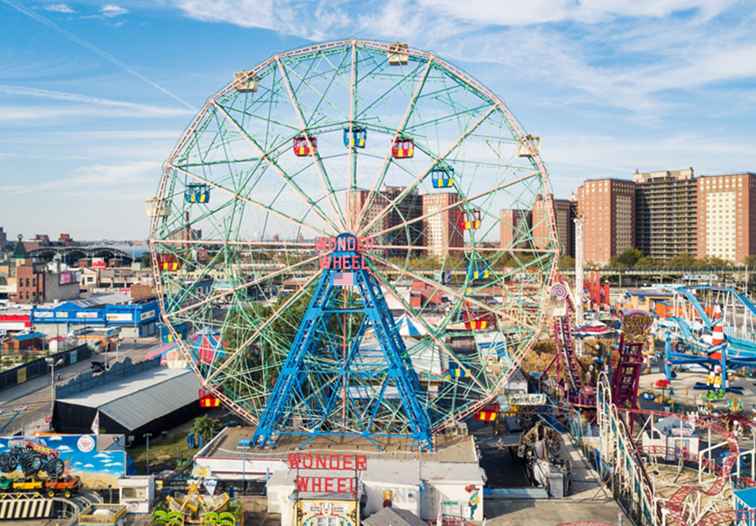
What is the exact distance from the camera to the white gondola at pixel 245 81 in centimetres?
3075

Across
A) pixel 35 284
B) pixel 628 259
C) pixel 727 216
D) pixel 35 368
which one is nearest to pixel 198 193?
pixel 35 368

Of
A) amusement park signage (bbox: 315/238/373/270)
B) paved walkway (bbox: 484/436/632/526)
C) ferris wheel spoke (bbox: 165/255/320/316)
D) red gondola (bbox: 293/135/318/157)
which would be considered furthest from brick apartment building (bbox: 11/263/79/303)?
paved walkway (bbox: 484/436/632/526)

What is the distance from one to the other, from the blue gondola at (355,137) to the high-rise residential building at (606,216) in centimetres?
14195

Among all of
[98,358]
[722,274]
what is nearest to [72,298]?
[98,358]

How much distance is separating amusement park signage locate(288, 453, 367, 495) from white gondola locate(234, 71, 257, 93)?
15308 millimetres

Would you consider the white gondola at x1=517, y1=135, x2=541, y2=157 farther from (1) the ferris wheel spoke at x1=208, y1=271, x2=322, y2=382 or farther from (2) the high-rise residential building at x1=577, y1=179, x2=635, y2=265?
(2) the high-rise residential building at x1=577, y1=179, x2=635, y2=265

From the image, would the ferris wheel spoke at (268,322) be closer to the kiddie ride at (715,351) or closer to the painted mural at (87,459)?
the painted mural at (87,459)

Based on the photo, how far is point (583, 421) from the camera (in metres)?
39.2

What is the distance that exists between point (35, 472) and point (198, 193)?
1274 cm

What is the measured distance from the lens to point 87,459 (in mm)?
28781

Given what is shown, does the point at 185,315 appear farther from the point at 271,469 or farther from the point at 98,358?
the point at 98,358

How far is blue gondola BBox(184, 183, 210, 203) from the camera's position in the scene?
31234mm

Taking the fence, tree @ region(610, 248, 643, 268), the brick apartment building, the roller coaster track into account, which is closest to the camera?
the roller coaster track

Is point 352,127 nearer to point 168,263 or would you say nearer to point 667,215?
point 168,263
